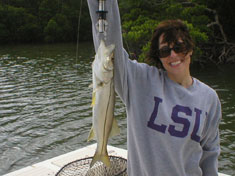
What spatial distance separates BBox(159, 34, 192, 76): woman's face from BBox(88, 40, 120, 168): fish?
1.57ft

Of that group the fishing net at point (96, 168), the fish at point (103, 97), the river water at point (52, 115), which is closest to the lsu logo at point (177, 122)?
the fish at point (103, 97)

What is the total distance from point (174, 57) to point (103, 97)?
24.4 inches

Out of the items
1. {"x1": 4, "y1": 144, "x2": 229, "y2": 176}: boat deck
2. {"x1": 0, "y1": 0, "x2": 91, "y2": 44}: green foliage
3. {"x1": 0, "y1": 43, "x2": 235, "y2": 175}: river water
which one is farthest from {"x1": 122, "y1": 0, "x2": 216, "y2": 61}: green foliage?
{"x1": 0, "y1": 0, "x2": 91, "y2": 44}: green foliage

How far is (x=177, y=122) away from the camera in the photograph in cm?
204

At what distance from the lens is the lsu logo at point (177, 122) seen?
203 centimetres

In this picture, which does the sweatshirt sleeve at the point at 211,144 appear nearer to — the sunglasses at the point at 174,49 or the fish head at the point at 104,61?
the sunglasses at the point at 174,49

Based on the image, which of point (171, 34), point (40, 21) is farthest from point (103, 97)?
point (40, 21)

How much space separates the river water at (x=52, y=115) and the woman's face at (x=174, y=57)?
442cm

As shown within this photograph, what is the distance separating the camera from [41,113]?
1009 cm

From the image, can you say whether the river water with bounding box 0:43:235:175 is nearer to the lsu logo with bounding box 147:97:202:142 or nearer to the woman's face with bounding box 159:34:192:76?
the woman's face with bounding box 159:34:192:76

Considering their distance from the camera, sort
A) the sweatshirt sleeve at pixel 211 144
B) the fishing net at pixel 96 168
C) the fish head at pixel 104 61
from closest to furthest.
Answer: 1. the fish head at pixel 104 61
2. the sweatshirt sleeve at pixel 211 144
3. the fishing net at pixel 96 168

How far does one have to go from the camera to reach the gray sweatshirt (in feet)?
6.58

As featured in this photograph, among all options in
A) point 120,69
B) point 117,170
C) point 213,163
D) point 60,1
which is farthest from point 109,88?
point 60,1

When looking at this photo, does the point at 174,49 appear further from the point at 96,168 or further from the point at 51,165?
the point at 51,165
